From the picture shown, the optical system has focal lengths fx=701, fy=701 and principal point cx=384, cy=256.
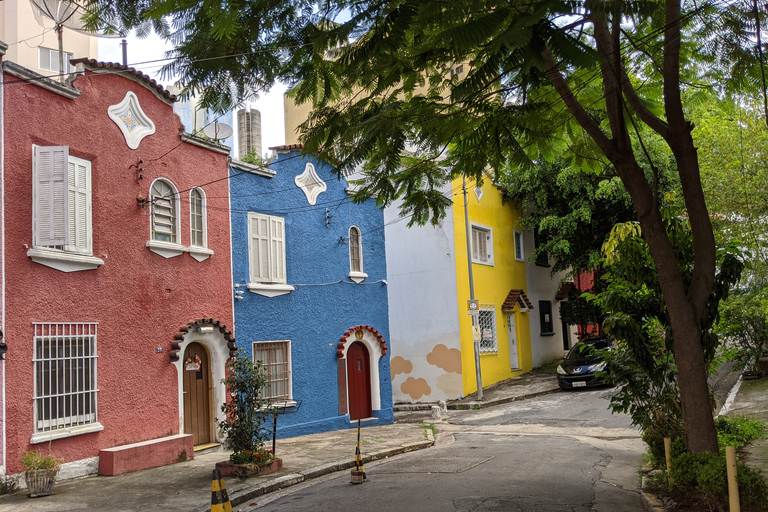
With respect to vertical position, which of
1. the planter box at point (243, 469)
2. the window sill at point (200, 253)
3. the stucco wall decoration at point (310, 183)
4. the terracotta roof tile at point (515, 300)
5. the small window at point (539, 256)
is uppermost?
the stucco wall decoration at point (310, 183)

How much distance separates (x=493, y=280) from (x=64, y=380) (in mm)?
16321

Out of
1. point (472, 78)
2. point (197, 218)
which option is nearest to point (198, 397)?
point (197, 218)

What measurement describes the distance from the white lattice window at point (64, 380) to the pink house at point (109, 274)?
2 centimetres

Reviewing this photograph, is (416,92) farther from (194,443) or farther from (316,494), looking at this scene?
(194,443)

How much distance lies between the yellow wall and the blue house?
410 centimetres

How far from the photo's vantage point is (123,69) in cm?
1254

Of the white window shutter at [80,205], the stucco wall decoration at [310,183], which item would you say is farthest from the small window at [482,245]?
the white window shutter at [80,205]

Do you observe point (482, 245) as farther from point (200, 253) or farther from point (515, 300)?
point (200, 253)

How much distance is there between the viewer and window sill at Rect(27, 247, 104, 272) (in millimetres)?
10797

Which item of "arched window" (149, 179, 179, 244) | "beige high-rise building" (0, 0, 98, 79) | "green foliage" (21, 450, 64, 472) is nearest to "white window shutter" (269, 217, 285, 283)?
"arched window" (149, 179, 179, 244)

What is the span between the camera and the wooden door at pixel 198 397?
1370cm

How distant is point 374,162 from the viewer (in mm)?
7328

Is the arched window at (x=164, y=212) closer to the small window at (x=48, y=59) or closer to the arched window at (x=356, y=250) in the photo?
the arched window at (x=356, y=250)

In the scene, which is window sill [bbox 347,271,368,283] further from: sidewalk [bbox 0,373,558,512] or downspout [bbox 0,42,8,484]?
downspout [bbox 0,42,8,484]
